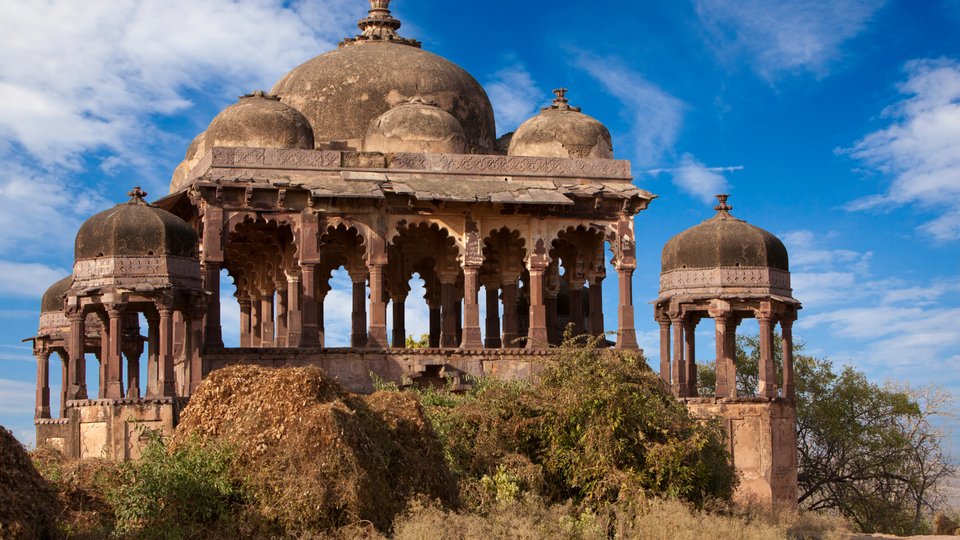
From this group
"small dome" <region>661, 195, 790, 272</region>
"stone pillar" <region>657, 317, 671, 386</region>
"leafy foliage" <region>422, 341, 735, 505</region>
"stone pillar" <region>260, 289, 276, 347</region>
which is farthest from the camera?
"stone pillar" <region>260, 289, 276, 347</region>

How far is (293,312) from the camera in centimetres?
2605

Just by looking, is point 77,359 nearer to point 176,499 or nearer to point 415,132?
point 415,132

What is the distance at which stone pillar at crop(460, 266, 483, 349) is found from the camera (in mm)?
25656

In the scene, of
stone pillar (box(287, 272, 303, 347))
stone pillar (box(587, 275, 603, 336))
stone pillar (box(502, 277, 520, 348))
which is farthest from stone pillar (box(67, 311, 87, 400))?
stone pillar (box(587, 275, 603, 336))

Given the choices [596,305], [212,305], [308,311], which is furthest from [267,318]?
[596,305]

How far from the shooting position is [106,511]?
15.6m

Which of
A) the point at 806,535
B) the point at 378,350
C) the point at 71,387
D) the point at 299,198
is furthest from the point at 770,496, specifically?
the point at 71,387

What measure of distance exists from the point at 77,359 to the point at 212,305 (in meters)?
2.41

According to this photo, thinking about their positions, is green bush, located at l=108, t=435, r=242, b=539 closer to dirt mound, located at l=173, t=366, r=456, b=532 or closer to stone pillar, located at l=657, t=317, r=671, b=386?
dirt mound, located at l=173, t=366, r=456, b=532

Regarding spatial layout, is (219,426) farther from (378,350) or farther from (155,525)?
(378,350)

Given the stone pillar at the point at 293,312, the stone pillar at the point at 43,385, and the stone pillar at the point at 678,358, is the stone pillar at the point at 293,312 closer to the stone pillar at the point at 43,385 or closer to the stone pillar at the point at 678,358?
the stone pillar at the point at 678,358

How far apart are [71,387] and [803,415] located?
43.2ft

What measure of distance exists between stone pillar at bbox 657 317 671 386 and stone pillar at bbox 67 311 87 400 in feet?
28.5

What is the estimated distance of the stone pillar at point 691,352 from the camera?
24.8 meters
